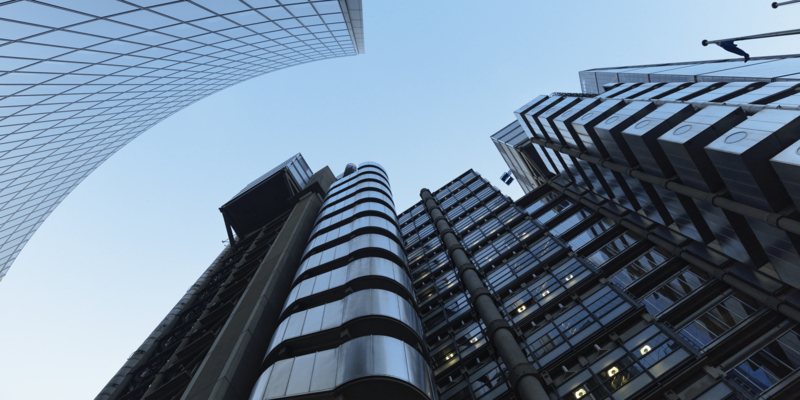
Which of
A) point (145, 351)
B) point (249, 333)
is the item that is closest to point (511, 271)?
point (249, 333)

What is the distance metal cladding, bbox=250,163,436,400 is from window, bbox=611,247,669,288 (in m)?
12.2

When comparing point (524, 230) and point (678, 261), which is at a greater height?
point (524, 230)

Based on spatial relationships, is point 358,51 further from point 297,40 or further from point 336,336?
point 336,336

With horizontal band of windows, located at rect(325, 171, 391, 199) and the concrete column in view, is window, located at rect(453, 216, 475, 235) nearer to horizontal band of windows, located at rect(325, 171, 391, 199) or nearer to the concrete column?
horizontal band of windows, located at rect(325, 171, 391, 199)

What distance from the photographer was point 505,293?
26750mm

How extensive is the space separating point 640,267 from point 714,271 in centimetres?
416

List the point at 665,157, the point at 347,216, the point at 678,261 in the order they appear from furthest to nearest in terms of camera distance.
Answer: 1. the point at 347,216
2. the point at 678,261
3. the point at 665,157

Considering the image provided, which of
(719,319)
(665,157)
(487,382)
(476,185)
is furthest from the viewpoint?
(476,185)

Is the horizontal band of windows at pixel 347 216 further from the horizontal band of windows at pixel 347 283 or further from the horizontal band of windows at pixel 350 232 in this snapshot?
the horizontal band of windows at pixel 347 283

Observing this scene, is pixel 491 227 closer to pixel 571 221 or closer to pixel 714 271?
pixel 571 221

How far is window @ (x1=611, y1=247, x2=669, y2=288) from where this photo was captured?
75.0 ft

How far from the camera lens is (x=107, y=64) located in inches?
859

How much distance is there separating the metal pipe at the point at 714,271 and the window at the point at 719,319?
0.46 meters

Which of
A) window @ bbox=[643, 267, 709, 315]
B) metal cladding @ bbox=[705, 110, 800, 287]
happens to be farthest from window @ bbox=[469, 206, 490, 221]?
metal cladding @ bbox=[705, 110, 800, 287]
